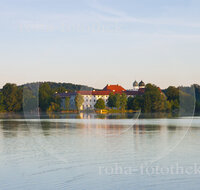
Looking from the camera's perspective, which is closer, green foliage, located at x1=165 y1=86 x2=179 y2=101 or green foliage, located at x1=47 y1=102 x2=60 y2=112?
green foliage, located at x1=165 y1=86 x2=179 y2=101

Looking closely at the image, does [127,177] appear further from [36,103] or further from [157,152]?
[36,103]

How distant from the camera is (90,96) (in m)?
183

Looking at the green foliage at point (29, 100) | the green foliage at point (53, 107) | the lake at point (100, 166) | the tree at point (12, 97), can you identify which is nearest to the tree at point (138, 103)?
the green foliage at point (53, 107)

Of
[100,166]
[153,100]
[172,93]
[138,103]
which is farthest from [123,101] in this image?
[100,166]

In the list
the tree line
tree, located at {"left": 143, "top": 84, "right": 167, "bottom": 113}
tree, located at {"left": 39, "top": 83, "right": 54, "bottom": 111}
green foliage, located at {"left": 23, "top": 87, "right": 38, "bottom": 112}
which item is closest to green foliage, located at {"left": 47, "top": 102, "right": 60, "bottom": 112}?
the tree line

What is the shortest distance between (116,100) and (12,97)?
36457mm

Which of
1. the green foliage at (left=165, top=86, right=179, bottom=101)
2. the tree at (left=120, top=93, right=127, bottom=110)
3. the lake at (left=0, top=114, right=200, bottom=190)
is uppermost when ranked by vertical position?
the green foliage at (left=165, top=86, right=179, bottom=101)

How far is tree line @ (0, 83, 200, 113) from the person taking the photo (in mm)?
126688

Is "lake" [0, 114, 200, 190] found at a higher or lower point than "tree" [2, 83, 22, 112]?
lower

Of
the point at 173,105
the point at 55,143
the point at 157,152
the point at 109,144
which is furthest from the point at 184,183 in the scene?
the point at 173,105

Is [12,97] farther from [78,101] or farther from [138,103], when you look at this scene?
[138,103]

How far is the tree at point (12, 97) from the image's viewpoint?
461 ft

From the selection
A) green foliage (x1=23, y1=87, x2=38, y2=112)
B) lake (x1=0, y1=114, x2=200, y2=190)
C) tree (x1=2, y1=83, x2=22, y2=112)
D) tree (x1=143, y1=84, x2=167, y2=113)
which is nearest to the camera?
lake (x1=0, y1=114, x2=200, y2=190)

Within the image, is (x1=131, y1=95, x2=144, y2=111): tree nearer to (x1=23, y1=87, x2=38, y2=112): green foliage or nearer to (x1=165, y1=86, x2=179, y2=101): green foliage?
(x1=165, y1=86, x2=179, y2=101): green foliage
